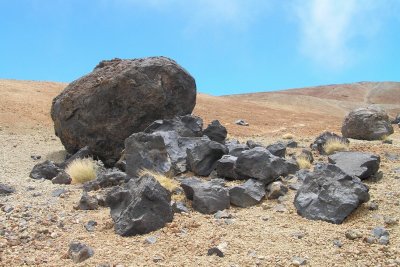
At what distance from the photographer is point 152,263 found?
662 cm

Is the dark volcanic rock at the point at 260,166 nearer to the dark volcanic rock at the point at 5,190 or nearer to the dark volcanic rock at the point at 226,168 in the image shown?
the dark volcanic rock at the point at 226,168

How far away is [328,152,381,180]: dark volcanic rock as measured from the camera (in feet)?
33.9

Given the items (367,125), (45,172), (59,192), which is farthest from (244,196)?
(367,125)

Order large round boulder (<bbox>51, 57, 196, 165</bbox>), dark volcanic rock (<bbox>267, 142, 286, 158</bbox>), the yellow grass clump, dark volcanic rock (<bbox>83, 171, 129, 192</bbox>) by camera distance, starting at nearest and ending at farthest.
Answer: dark volcanic rock (<bbox>83, 171, 129, 192</bbox>)
the yellow grass clump
dark volcanic rock (<bbox>267, 142, 286, 158</bbox>)
large round boulder (<bbox>51, 57, 196, 165</bbox>)

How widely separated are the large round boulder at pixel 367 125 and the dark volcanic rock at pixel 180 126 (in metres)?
8.17

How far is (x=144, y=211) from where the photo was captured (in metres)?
7.93

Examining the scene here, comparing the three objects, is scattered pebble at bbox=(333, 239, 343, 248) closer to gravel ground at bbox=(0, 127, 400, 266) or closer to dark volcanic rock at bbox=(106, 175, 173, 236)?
gravel ground at bbox=(0, 127, 400, 266)

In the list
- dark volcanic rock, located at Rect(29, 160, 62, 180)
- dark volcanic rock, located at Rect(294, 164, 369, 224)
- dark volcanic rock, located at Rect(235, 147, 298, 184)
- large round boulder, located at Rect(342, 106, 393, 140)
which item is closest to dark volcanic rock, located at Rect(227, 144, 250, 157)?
dark volcanic rock, located at Rect(235, 147, 298, 184)

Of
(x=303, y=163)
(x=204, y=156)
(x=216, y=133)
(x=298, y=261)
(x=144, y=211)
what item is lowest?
(x=298, y=261)

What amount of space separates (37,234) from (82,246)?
1230 mm

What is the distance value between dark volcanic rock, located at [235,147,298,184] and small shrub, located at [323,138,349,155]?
401 centimetres

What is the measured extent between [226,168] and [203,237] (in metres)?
3.70

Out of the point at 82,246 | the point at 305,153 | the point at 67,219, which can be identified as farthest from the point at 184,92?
the point at 82,246

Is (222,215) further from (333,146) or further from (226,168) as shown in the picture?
(333,146)
